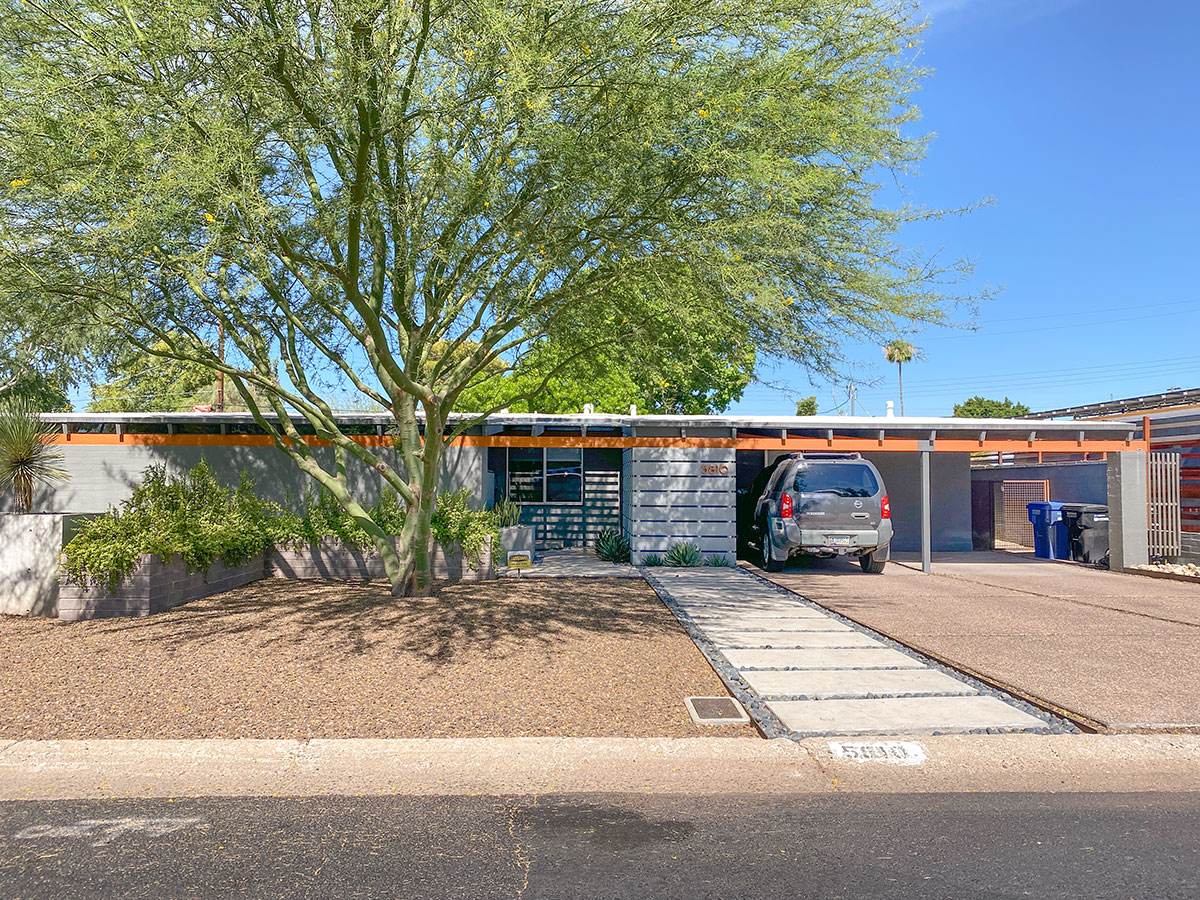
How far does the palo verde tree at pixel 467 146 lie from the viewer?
21.6 feet

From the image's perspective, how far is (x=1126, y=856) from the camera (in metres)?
3.50

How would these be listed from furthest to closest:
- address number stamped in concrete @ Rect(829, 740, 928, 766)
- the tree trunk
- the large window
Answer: the large window → the tree trunk → address number stamped in concrete @ Rect(829, 740, 928, 766)

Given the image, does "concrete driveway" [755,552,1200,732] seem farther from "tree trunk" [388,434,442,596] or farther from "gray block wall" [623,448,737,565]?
"tree trunk" [388,434,442,596]

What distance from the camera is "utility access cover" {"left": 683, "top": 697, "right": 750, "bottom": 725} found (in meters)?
5.31

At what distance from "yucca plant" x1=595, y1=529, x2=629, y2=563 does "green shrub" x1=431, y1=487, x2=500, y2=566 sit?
3415 millimetres

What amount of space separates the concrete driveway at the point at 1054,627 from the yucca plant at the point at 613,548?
289cm

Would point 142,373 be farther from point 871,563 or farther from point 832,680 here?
point 871,563

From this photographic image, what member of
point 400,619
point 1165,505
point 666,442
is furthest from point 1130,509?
point 400,619

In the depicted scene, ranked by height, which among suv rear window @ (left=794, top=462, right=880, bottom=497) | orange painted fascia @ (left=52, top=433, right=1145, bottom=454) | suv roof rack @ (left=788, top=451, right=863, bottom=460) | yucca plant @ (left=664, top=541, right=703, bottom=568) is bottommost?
yucca plant @ (left=664, top=541, right=703, bottom=568)

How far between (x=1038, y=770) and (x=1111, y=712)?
4.27ft

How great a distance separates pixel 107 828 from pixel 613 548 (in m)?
11.1

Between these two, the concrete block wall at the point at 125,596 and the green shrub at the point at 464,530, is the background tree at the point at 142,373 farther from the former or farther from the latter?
the green shrub at the point at 464,530

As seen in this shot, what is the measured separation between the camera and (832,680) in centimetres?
639

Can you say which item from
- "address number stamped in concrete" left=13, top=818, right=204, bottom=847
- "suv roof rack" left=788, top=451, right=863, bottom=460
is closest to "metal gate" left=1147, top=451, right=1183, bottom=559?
"suv roof rack" left=788, top=451, right=863, bottom=460
